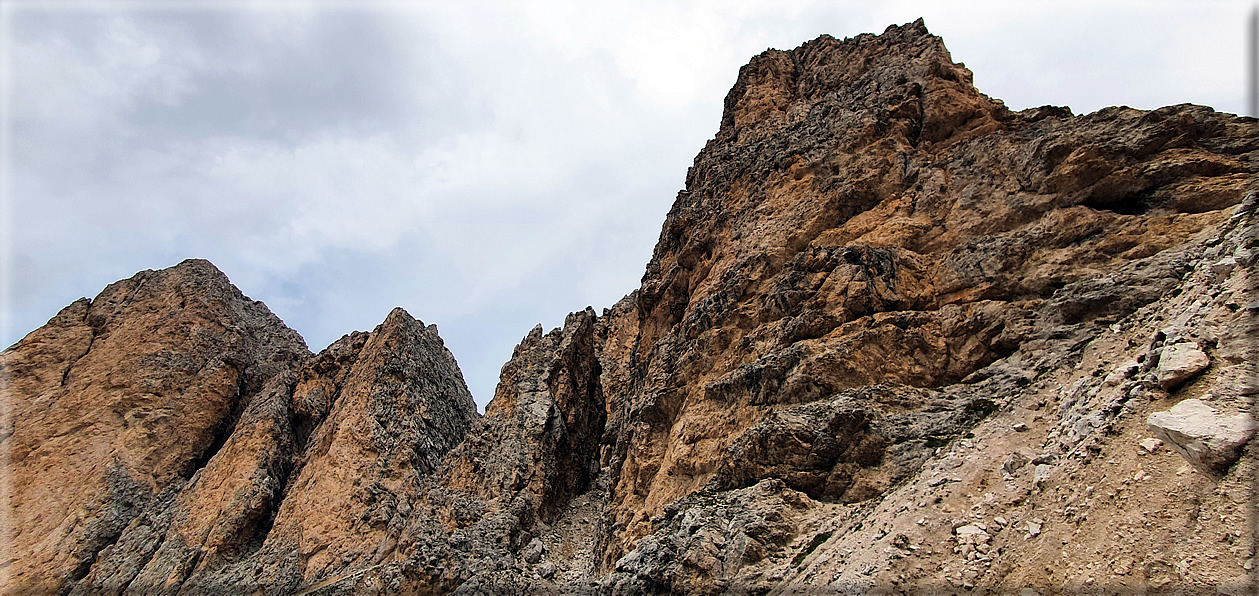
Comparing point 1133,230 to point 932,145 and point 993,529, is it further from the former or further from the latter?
point 993,529

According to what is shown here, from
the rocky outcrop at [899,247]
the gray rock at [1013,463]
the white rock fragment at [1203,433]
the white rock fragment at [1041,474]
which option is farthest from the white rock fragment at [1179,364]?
the rocky outcrop at [899,247]

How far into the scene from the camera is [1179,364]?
12484mm

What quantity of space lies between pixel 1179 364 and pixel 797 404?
40.4ft

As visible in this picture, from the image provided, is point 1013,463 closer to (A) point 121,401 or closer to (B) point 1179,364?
(B) point 1179,364

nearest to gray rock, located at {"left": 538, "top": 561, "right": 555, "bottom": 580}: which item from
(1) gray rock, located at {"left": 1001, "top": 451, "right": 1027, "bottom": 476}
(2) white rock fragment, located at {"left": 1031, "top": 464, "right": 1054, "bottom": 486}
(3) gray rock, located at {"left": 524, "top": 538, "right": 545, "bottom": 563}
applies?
(3) gray rock, located at {"left": 524, "top": 538, "right": 545, "bottom": 563}

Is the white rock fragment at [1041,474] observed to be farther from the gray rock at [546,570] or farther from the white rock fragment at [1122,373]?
the gray rock at [546,570]

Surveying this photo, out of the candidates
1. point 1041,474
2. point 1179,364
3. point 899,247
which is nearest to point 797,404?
point 899,247

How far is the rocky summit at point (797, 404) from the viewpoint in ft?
42.9

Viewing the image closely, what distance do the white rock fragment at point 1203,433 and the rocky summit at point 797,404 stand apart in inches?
2.3

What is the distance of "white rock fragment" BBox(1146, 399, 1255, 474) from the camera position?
385 inches

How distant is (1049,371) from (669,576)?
44.3 feet

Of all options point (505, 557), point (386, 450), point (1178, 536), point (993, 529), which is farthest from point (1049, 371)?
point (386, 450)

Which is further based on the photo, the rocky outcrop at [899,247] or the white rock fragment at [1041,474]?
the rocky outcrop at [899,247]

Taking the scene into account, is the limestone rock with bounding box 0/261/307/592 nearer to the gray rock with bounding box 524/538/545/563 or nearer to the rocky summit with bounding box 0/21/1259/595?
the rocky summit with bounding box 0/21/1259/595
